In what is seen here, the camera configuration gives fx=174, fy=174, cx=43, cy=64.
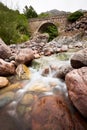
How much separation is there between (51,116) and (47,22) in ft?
80.1

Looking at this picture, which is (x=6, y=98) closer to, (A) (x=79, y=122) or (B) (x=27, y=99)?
(B) (x=27, y=99)

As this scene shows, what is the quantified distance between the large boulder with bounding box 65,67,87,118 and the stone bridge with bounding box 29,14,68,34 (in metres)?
21.1

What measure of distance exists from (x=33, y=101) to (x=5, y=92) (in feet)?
2.89

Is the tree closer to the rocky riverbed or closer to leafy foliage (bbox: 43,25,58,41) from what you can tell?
leafy foliage (bbox: 43,25,58,41)

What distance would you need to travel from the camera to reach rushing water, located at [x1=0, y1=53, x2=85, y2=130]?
3248mm

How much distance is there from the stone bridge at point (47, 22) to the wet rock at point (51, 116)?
21580 mm

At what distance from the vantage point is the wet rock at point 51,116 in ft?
9.39

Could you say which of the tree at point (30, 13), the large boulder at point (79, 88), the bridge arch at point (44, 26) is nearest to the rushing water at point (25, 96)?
the large boulder at point (79, 88)

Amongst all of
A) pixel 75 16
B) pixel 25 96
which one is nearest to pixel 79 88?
pixel 25 96

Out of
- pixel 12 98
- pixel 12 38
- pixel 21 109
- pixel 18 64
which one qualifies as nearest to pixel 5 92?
pixel 12 98

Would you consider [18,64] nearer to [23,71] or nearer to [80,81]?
[23,71]

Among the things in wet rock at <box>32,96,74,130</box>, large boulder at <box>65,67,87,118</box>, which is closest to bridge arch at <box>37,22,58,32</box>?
large boulder at <box>65,67,87,118</box>

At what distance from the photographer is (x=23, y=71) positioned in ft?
17.9

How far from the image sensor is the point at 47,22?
26.3m
